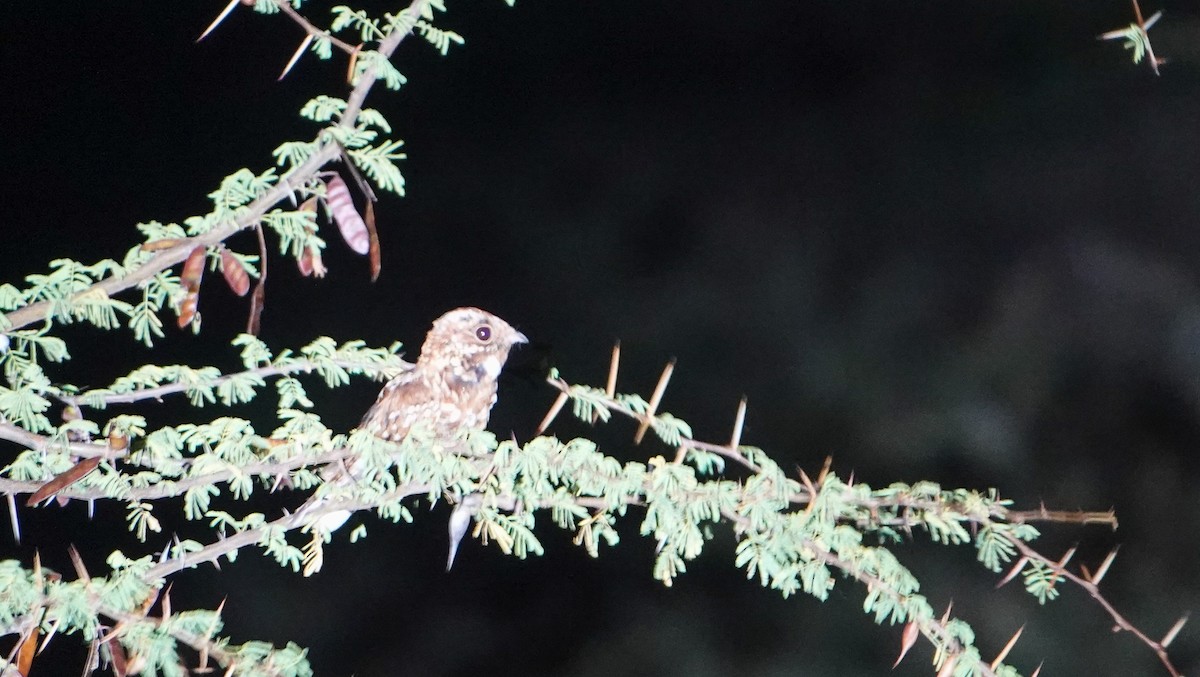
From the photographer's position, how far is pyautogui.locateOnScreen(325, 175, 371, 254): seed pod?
4.43 feet

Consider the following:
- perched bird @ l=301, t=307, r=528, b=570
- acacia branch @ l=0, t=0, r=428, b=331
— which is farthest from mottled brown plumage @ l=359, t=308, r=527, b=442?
acacia branch @ l=0, t=0, r=428, b=331

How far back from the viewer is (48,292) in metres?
1.47

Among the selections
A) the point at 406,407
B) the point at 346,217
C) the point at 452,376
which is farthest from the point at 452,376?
the point at 346,217

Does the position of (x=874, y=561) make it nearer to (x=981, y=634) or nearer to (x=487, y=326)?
(x=487, y=326)

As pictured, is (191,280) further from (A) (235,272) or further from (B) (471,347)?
(B) (471,347)

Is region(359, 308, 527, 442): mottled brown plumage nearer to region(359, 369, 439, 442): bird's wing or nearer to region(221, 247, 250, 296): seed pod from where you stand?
region(359, 369, 439, 442): bird's wing

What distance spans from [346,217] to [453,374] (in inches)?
43.1

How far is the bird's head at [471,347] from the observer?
2.42m

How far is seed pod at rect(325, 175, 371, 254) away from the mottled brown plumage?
105 cm

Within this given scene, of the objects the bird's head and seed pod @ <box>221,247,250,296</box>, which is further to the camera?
the bird's head

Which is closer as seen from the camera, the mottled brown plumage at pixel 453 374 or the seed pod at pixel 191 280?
the seed pod at pixel 191 280

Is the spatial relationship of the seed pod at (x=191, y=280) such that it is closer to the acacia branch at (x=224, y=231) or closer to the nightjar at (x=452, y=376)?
the acacia branch at (x=224, y=231)

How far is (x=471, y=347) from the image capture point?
242 cm

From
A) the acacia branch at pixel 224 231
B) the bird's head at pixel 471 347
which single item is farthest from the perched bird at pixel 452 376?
the acacia branch at pixel 224 231
